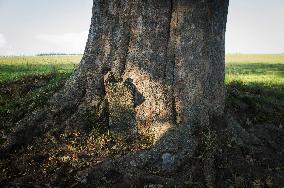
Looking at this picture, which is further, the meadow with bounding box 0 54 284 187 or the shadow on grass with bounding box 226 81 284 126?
the shadow on grass with bounding box 226 81 284 126

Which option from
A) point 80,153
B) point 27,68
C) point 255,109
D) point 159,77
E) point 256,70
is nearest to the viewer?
point 80,153

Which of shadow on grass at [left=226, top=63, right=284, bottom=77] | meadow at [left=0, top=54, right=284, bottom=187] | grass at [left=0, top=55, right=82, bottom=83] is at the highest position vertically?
grass at [left=0, top=55, right=82, bottom=83]

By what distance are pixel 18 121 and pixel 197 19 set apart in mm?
3551

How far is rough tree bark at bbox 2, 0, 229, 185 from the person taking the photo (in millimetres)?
6074

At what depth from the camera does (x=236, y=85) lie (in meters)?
10.7

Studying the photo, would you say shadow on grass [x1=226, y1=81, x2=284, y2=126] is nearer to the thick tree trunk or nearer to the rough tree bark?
the rough tree bark

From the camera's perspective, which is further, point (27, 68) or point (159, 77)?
point (27, 68)

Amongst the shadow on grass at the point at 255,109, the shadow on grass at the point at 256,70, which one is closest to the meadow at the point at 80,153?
the shadow on grass at the point at 255,109

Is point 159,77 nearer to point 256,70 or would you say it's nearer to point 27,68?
point 27,68

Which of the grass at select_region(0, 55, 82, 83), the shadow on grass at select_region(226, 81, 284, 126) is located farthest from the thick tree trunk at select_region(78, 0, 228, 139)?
the grass at select_region(0, 55, 82, 83)

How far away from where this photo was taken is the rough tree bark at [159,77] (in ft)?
19.9

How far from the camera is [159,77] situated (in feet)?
20.1

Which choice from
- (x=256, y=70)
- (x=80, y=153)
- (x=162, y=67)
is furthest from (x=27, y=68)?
(x=162, y=67)

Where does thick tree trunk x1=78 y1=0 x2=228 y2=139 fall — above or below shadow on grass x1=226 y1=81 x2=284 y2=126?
above
